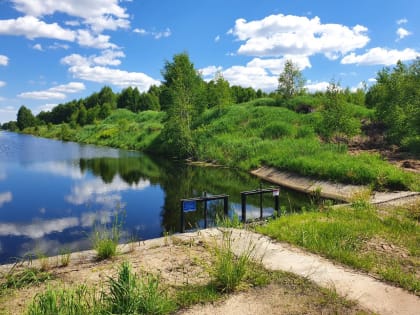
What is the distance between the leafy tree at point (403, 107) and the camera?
2923 centimetres

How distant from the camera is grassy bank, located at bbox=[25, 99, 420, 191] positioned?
21.0m

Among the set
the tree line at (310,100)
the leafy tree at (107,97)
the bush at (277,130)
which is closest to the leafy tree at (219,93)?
the tree line at (310,100)

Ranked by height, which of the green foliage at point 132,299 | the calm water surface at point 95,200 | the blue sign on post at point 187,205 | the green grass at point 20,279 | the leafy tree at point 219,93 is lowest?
the calm water surface at point 95,200

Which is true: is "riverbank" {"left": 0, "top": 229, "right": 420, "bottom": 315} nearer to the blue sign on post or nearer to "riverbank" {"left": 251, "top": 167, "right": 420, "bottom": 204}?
the blue sign on post

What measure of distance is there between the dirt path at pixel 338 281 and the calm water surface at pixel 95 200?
4.94m

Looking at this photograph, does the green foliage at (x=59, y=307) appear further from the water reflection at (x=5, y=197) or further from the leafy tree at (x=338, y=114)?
the leafy tree at (x=338, y=114)

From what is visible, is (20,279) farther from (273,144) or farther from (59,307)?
(273,144)

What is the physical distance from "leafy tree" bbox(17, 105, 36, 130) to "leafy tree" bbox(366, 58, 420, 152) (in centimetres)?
13975

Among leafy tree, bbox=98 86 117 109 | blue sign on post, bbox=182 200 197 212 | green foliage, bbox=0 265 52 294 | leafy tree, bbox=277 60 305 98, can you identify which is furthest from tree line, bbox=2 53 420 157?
leafy tree, bbox=98 86 117 109

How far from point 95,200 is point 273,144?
1849 cm

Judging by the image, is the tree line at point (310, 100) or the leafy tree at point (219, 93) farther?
the leafy tree at point (219, 93)

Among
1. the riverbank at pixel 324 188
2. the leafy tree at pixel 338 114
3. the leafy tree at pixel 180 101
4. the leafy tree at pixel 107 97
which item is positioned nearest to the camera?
the riverbank at pixel 324 188

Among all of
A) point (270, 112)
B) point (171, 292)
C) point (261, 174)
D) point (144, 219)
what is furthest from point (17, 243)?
point (270, 112)

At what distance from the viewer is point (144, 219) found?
51.1 ft
